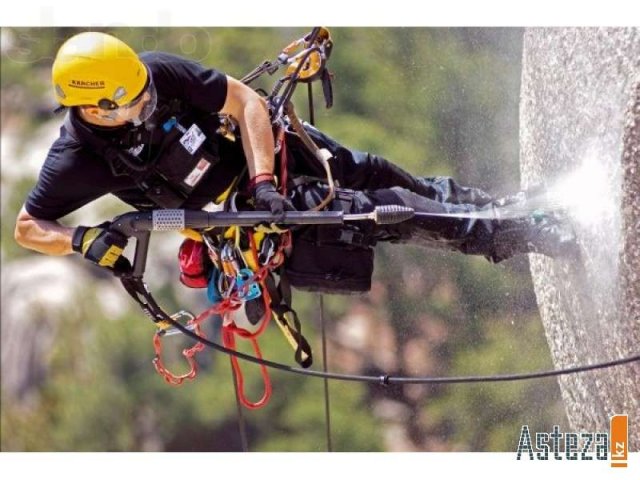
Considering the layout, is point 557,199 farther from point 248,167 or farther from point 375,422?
point 375,422

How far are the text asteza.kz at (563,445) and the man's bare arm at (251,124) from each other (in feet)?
3.94

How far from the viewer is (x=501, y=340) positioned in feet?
13.3

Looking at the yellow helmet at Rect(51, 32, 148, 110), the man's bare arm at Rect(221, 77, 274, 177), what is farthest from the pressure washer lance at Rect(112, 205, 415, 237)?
the yellow helmet at Rect(51, 32, 148, 110)

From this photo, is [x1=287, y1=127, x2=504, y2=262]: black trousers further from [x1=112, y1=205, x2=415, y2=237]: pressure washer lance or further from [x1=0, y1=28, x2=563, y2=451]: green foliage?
[x1=0, y1=28, x2=563, y2=451]: green foliage

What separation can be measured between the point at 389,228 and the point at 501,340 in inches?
48.2

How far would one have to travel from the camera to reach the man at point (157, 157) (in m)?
2.60

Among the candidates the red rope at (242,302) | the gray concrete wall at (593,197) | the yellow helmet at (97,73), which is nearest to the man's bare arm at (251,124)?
the red rope at (242,302)

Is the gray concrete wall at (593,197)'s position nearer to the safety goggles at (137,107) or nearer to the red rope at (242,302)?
the red rope at (242,302)

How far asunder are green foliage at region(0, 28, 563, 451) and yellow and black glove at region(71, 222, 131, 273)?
1.44 m

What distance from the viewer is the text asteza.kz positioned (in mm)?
3201

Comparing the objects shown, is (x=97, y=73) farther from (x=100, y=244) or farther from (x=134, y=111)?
(x=100, y=244)
